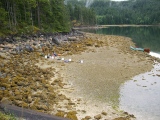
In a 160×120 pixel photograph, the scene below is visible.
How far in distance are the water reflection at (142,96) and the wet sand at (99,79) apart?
829 mm

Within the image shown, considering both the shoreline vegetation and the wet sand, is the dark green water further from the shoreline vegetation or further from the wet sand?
the shoreline vegetation

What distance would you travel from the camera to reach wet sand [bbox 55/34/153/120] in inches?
620

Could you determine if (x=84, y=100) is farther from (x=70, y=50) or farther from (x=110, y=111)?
(x=70, y=50)

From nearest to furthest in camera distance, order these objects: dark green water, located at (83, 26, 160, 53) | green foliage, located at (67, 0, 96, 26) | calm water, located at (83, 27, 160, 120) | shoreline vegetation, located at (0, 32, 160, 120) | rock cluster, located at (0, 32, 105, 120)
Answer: rock cluster, located at (0, 32, 105, 120) → shoreline vegetation, located at (0, 32, 160, 120) → calm water, located at (83, 27, 160, 120) → dark green water, located at (83, 26, 160, 53) → green foliage, located at (67, 0, 96, 26)

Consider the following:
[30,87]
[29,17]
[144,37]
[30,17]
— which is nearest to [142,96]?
[30,87]

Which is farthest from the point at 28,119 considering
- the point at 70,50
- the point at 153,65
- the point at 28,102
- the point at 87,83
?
the point at 70,50

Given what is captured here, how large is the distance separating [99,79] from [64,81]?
4104 mm

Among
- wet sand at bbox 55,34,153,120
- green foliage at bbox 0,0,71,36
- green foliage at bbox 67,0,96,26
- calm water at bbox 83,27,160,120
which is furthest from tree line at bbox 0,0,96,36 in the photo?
green foliage at bbox 67,0,96,26

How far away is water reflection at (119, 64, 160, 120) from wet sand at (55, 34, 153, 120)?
0.83 m

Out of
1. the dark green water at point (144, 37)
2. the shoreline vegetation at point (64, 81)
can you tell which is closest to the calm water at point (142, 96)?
the shoreline vegetation at point (64, 81)

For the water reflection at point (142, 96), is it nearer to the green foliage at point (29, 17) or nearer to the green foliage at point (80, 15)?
the green foliage at point (29, 17)

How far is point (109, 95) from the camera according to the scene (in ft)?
59.6

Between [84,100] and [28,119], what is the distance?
6.38 m

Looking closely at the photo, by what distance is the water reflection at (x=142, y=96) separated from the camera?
50.6ft
